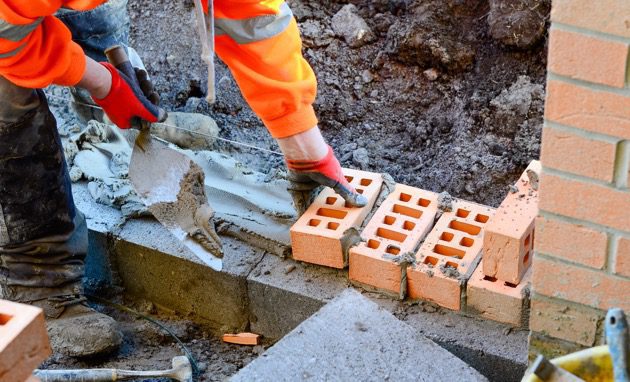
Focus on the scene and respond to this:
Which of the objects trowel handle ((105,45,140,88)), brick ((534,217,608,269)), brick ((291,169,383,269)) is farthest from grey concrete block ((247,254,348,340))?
brick ((534,217,608,269))

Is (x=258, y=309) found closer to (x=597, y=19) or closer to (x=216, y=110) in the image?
(x=216, y=110)

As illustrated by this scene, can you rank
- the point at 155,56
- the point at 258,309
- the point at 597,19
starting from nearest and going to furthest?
the point at 597,19 → the point at 258,309 → the point at 155,56

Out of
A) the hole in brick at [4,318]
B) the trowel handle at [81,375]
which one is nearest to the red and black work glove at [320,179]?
the trowel handle at [81,375]

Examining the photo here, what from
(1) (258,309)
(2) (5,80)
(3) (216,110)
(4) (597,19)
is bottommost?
(1) (258,309)

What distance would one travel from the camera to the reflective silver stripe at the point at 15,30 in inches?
122

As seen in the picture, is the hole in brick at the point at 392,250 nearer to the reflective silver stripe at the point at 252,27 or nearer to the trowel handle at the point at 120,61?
the reflective silver stripe at the point at 252,27

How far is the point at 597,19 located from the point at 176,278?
2154mm

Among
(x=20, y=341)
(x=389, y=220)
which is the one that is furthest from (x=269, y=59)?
(x=20, y=341)

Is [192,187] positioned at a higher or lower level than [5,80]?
lower

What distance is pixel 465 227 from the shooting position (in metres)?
3.69

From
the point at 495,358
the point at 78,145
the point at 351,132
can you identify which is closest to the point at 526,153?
the point at 351,132

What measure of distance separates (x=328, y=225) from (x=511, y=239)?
76cm

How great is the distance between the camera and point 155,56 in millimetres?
5355

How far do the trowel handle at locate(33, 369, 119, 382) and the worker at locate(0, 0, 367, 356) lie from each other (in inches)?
9.4
